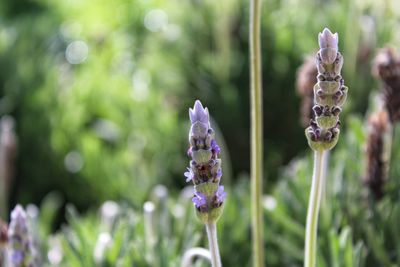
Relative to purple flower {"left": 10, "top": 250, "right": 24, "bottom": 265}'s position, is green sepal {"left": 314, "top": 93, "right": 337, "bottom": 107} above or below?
above

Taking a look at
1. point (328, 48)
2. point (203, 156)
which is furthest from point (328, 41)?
point (203, 156)

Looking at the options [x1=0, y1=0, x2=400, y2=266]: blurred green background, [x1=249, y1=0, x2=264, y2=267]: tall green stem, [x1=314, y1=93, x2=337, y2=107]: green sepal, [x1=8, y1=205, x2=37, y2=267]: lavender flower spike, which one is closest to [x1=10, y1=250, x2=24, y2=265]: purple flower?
[x1=8, y1=205, x2=37, y2=267]: lavender flower spike

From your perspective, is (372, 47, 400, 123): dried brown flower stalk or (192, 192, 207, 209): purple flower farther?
(372, 47, 400, 123): dried brown flower stalk

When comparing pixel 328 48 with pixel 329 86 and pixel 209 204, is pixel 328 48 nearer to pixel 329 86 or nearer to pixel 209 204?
pixel 329 86

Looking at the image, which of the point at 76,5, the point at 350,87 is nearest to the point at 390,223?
the point at 350,87

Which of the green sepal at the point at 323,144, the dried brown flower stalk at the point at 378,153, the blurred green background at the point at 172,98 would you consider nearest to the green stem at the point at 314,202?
the green sepal at the point at 323,144

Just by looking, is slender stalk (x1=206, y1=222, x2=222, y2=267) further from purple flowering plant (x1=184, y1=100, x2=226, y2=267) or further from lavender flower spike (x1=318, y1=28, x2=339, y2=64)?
lavender flower spike (x1=318, y1=28, x2=339, y2=64)

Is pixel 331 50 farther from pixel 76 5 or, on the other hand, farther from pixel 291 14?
pixel 76 5
